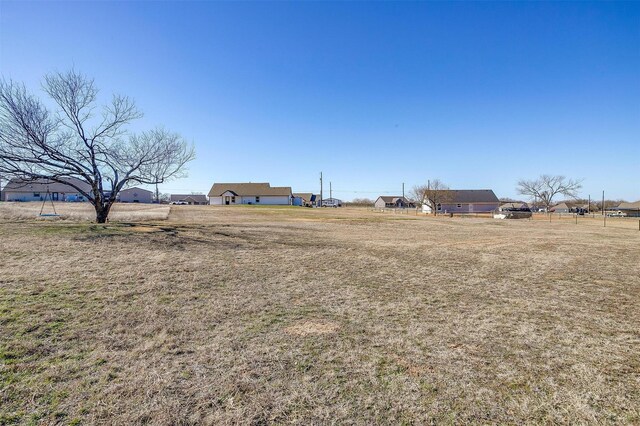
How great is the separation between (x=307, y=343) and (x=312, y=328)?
57 cm

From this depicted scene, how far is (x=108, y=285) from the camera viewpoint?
658 centimetres

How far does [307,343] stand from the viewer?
4266 mm

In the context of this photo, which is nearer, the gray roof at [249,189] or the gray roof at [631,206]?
the gray roof at [631,206]

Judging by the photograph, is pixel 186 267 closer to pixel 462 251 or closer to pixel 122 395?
pixel 122 395

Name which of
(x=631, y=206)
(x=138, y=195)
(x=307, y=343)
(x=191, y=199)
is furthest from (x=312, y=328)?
(x=138, y=195)

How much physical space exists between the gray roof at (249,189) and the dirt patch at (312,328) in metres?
74.7

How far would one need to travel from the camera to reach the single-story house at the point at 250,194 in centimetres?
7769

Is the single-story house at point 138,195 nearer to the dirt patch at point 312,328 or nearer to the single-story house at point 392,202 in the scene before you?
the single-story house at point 392,202

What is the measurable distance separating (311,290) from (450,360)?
3540 mm

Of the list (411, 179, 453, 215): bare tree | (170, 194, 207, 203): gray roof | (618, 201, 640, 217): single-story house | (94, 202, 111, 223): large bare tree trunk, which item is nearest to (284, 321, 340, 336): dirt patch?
(94, 202, 111, 223): large bare tree trunk

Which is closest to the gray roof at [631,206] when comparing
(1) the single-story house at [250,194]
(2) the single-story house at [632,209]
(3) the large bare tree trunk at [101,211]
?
(2) the single-story house at [632,209]

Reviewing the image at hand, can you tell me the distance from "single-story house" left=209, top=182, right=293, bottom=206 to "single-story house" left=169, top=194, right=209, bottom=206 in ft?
62.1

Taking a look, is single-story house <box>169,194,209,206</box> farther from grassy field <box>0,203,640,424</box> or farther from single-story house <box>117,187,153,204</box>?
grassy field <box>0,203,640,424</box>

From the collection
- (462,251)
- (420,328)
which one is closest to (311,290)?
(420,328)
